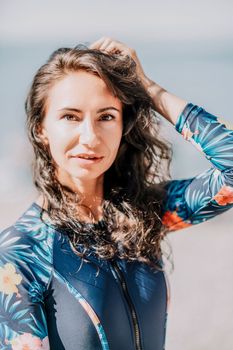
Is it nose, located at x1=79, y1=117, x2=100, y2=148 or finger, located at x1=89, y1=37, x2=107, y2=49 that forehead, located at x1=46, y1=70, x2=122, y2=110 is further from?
finger, located at x1=89, y1=37, x2=107, y2=49

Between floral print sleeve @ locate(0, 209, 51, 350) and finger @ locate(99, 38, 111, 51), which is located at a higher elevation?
finger @ locate(99, 38, 111, 51)

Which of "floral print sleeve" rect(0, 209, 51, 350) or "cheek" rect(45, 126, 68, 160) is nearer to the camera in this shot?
"floral print sleeve" rect(0, 209, 51, 350)

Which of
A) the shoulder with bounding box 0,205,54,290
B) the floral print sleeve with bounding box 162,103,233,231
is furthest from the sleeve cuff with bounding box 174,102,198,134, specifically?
the shoulder with bounding box 0,205,54,290

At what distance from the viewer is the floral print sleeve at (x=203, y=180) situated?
226cm

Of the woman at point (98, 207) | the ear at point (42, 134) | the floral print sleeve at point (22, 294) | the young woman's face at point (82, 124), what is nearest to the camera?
the floral print sleeve at point (22, 294)

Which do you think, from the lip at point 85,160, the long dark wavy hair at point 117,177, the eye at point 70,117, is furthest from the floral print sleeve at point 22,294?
the eye at point 70,117

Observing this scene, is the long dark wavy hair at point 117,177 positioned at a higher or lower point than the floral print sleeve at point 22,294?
higher

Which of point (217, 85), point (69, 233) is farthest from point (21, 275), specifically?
point (217, 85)

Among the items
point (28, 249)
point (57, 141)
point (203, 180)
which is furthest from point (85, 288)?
point (203, 180)

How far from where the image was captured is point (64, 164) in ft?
7.06

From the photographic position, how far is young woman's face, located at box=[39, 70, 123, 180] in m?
2.09

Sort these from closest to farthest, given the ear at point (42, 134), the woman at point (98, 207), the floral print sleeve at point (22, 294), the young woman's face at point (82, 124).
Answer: the floral print sleeve at point (22, 294), the woman at point (98, 207), the young woman's face at point (82, 124), the ear at point (42, 134)

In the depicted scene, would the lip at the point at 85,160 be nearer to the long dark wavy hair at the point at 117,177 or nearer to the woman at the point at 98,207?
the woman at the point at 98,207

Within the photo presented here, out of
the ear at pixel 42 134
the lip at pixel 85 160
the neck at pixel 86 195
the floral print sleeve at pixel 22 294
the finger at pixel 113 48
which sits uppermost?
the finger at pixel 113 48
